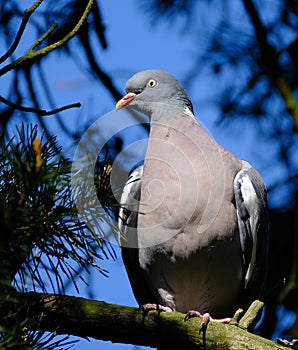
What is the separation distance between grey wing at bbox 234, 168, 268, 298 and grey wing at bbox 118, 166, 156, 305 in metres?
0.51

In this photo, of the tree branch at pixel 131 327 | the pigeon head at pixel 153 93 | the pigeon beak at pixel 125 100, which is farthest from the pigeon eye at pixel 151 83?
the tree branch at pixel 131 327

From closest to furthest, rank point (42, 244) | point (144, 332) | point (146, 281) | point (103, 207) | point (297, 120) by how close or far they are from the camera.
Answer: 1. point (42, 244)
2. point (103, 207)
3. point (144, 332)
4. point (297, 120)
5. point (146, 281)

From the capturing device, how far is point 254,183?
3766mm

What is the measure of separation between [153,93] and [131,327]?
1843 mm

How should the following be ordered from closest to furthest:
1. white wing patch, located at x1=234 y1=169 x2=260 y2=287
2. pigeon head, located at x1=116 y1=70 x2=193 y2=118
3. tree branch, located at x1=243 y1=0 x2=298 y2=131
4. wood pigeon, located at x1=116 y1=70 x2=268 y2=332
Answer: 1. tree branch, located at x1=243 y1=0 x2=298 y2=131
2. wood pigeon, located at x1=116 y1=70 x2=268 y2=332
3. white wing patch, located at x1=234 y1=169 x2=260 y2=287
4. pigeon head, located at x1=116 y1=70 x2=193 y2=118

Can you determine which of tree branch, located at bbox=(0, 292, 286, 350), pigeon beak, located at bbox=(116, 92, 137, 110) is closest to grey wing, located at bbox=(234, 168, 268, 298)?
pigeon beak, located at bbox=(116, 92, 137, 110)

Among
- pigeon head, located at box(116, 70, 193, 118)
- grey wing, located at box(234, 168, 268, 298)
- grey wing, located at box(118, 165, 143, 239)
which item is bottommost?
grey wing, located at box(234, 168, 268, 298)

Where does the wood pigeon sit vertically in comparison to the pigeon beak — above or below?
below

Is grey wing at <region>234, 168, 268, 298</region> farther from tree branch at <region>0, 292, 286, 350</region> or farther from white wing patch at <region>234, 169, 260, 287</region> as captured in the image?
tree branch at <region>0, 292, 286, 350</region>

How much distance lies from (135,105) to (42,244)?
7.27 feet

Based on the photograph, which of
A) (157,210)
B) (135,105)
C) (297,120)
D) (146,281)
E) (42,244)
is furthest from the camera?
(135,105)

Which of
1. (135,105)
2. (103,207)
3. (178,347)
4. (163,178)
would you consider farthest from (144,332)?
(135,105)

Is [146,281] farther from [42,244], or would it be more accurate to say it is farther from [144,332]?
→ [42,244]

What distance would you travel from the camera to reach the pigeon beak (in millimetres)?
4049
